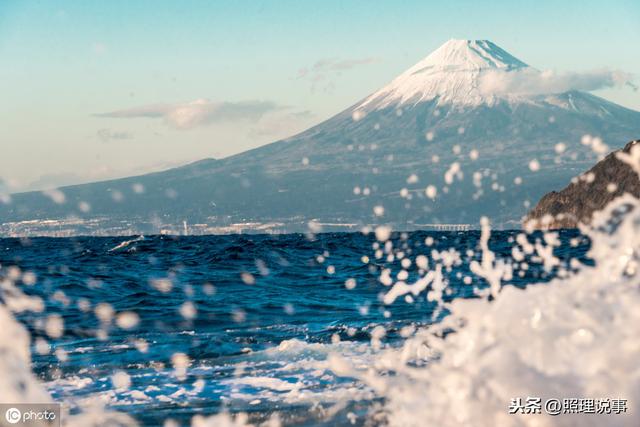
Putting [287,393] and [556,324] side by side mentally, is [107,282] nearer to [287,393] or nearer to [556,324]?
[287,393]

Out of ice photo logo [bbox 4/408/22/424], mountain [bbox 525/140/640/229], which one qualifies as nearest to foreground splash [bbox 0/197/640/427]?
ice photo logo [bbox 4/408/22/424]

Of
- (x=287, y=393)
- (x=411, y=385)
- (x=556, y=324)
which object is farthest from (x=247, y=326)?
(x=556, y=324)

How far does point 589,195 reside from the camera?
16038cm

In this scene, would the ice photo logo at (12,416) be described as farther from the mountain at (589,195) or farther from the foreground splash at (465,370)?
the mountain at (589,195)

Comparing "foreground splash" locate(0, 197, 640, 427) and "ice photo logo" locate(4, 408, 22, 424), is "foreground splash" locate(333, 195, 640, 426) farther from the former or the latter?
"ice photo logo" locate(4, 408, 22, 424)

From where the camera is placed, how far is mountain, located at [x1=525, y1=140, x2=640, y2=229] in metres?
151

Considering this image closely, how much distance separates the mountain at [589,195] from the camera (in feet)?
495

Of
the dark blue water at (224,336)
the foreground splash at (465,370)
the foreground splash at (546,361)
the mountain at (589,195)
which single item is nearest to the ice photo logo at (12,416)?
the foreground splash at (465,370)

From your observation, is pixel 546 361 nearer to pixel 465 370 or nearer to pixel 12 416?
pixel 465 370

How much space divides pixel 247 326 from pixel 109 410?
6431mm

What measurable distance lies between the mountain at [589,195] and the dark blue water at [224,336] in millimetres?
128281

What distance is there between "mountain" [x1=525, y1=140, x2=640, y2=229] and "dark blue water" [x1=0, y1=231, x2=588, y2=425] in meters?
128

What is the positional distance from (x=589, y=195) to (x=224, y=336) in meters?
155

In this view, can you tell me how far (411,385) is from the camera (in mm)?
8078
